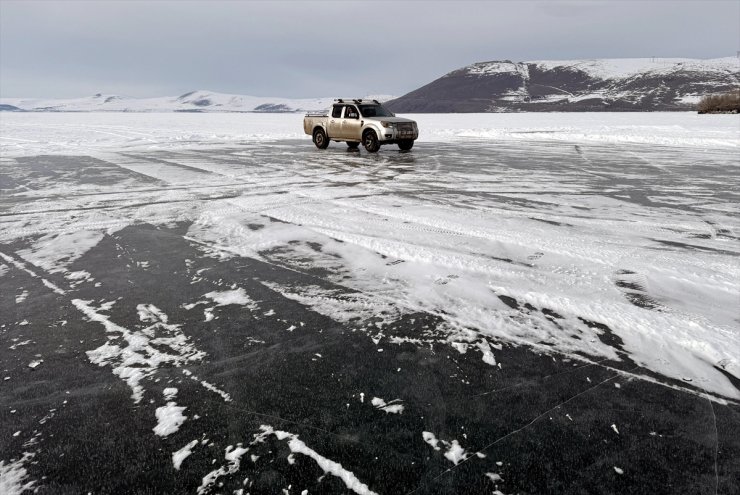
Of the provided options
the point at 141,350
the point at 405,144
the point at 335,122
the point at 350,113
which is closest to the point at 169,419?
the point at 141,350

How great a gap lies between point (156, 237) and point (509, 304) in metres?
4.38

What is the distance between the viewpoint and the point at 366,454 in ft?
6.87

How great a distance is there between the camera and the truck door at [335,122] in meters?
18.0

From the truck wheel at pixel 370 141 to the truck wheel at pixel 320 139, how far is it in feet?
7.32

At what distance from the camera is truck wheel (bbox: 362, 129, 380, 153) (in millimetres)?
16859

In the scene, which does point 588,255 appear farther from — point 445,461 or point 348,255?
point 445,461

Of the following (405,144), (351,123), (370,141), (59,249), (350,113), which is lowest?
(59,249)

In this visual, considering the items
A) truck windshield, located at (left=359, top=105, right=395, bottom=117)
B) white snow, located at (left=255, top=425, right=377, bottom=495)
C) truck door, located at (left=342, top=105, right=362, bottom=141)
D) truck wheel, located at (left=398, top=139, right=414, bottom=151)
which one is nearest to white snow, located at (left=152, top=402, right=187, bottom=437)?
white snow, located at (left=255, top=425, right=377, bottom=495)

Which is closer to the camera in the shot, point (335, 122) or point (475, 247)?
point (475, 247)

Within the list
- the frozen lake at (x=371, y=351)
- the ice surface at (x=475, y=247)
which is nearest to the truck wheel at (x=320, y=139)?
the ice surface at (x=475, y=247)

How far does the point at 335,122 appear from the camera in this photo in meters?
18.2

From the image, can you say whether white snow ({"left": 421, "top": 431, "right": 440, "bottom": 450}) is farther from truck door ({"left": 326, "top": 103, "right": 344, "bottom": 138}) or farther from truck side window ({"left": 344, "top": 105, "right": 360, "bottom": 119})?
truck door ({"left": 326, "top": 103, "right": 344, "bottom": 138})

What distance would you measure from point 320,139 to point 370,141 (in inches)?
112

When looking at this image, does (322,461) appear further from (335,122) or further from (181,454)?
(335,122)
